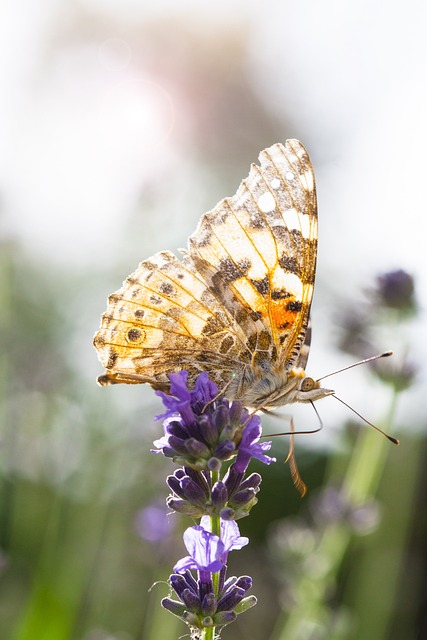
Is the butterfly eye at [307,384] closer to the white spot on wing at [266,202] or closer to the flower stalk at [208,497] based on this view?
the flower stalk at [208,497]

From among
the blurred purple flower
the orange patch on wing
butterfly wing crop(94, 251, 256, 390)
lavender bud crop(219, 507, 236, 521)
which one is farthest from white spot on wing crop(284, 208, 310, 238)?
the blurred purple flower

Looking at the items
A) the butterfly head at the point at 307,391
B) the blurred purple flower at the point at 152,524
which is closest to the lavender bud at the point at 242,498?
the butterfly head at the point at 307,391

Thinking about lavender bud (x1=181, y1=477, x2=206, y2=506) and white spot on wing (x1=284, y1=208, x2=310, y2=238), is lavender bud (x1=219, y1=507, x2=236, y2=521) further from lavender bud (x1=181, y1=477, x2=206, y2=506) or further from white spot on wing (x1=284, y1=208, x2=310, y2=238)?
white spot on wing (x1=284, y1=208, x2=310, y2=238)

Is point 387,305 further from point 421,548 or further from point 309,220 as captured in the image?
point 421,548

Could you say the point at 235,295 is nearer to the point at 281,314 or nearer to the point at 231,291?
the point at 231,291

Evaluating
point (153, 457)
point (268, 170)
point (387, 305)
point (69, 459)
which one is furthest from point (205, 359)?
point (153, 457)

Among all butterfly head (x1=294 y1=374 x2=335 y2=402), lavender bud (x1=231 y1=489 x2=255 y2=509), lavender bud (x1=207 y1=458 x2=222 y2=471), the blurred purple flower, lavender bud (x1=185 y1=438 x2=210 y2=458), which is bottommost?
the blurred purple flower

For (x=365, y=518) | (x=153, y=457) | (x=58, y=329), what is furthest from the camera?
(x=58, y=329)
